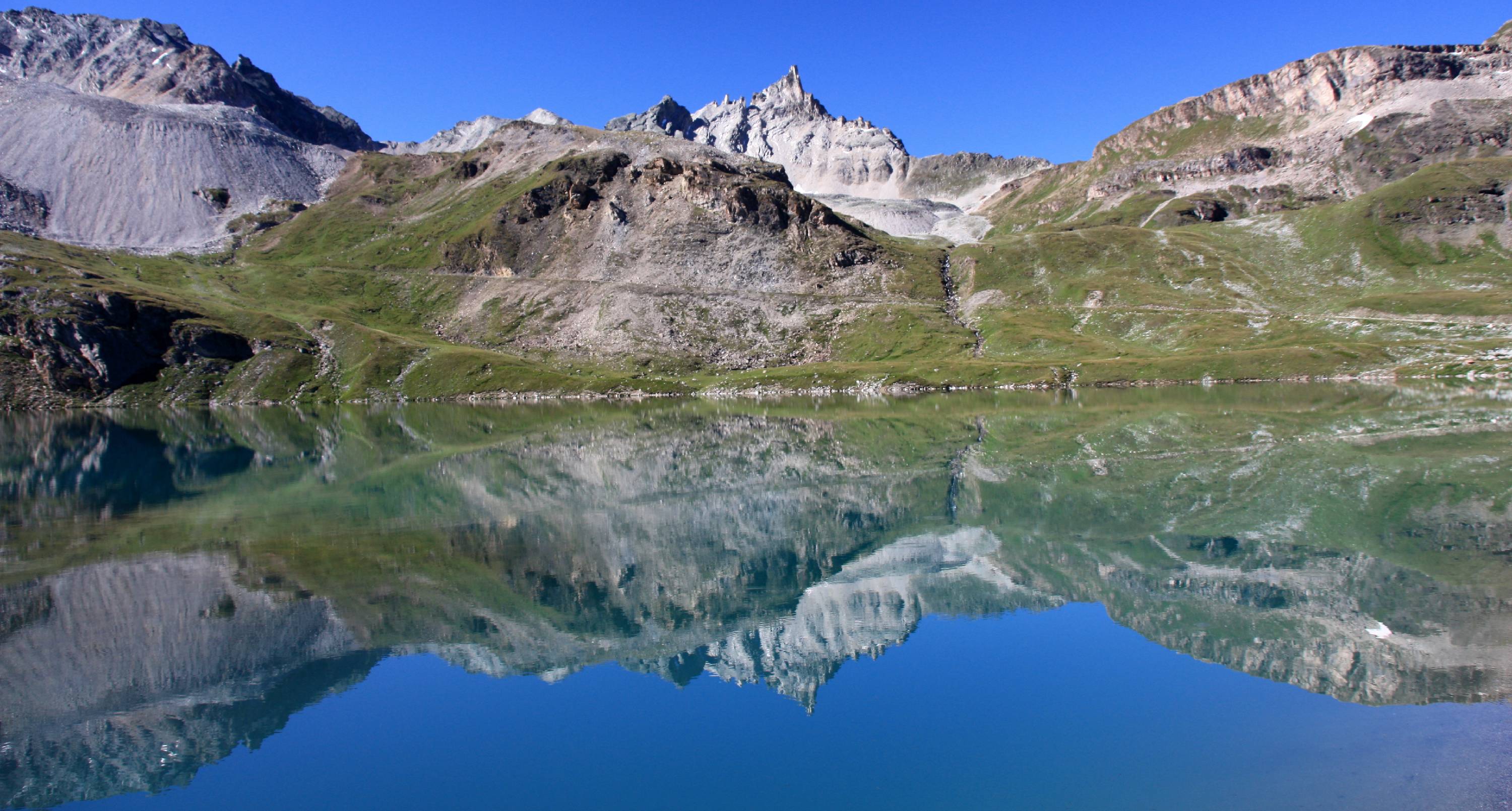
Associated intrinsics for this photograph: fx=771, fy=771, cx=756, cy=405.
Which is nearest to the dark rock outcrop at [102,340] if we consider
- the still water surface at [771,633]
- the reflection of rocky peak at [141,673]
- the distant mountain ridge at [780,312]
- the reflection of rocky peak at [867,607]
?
the distant mountain ridge at [780,312]

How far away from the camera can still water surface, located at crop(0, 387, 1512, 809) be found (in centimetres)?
1484

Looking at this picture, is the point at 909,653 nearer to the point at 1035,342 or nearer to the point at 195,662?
the point at 195,662

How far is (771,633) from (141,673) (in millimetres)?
17085

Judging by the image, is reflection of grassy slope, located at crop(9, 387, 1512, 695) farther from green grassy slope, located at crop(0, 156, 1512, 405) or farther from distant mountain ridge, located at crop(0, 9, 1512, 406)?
distant mountain ridge, located at crop(0, 9, 1512, 406)

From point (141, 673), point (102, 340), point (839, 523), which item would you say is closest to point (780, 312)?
point (102, 340)

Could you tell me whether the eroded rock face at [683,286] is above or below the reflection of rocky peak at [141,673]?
above

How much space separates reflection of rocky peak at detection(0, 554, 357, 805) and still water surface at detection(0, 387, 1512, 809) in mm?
112

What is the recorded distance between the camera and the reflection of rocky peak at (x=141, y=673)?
16578 mm

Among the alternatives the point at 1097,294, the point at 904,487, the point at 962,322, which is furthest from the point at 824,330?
→ the point at 904,487

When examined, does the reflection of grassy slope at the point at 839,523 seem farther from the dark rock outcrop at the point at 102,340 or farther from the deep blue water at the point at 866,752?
the dark rock outcrop at the point at 102,340

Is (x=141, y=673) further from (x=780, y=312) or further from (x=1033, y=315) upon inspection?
(x=1033, y=315)

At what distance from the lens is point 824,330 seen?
6580 inches

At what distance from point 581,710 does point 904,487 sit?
97.4 ft

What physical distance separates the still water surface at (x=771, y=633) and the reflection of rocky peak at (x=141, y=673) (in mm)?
112
